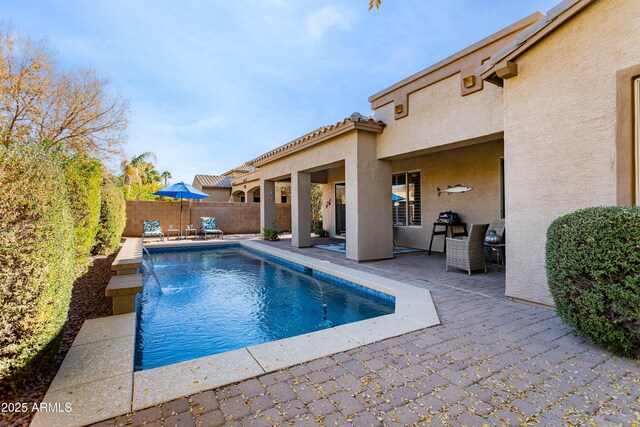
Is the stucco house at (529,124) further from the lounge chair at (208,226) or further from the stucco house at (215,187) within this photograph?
the stucco house at (215,187)

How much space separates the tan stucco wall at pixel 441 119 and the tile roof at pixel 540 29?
2.82 feet

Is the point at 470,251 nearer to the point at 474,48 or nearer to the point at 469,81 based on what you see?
the point at 469,81

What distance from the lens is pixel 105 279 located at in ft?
22.7

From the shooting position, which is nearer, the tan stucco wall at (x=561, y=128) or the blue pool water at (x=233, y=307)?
the tan stucco wall at (x=561, y=128)

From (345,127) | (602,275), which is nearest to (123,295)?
(602,275)

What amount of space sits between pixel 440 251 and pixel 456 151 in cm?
351

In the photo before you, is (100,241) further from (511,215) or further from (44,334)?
(511,215)

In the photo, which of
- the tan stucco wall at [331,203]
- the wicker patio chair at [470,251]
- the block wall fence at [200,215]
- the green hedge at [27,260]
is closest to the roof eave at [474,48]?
the wicker patio chair at [470,251]

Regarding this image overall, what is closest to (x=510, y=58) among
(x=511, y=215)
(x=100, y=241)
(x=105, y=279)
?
(x=511, y=215)

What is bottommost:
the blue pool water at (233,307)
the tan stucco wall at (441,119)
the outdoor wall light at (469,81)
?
the blue pool water at (233,307)

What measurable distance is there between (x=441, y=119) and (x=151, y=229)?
1420cm

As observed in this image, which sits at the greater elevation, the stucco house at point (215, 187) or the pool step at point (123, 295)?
the stucco house at point (215, 187)

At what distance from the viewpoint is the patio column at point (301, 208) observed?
40.7 feet

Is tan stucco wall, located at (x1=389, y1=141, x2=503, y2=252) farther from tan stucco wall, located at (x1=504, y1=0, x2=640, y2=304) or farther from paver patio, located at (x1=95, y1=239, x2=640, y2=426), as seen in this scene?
paver patio, located at (x1=95, y1=239, x2=640, y2=426)
